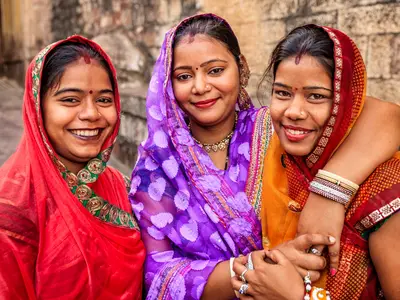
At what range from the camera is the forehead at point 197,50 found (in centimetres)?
197

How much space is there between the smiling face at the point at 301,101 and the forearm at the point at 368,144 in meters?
0.11

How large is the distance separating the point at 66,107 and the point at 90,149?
182 millimetres

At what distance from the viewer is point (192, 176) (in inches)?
78.5

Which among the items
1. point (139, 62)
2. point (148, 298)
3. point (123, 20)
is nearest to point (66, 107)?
point (148, 298)

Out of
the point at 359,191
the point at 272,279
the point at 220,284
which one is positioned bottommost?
the point at 220,284

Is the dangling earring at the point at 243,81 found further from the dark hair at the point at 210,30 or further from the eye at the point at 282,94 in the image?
the eye at the point at 282,94

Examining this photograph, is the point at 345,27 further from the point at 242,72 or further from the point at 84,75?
the point at 84,75

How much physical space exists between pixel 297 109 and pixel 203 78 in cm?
50

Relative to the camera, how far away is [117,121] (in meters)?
2.00

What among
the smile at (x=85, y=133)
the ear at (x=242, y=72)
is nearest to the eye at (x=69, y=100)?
the smile at (x=85, y=133)

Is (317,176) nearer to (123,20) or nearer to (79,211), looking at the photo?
(79,211)

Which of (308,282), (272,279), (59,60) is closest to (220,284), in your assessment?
(272,279)

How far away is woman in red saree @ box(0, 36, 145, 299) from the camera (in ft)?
5.55

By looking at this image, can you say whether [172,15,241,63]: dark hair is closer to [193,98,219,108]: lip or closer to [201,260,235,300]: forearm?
[193,98,219,108]: lip
